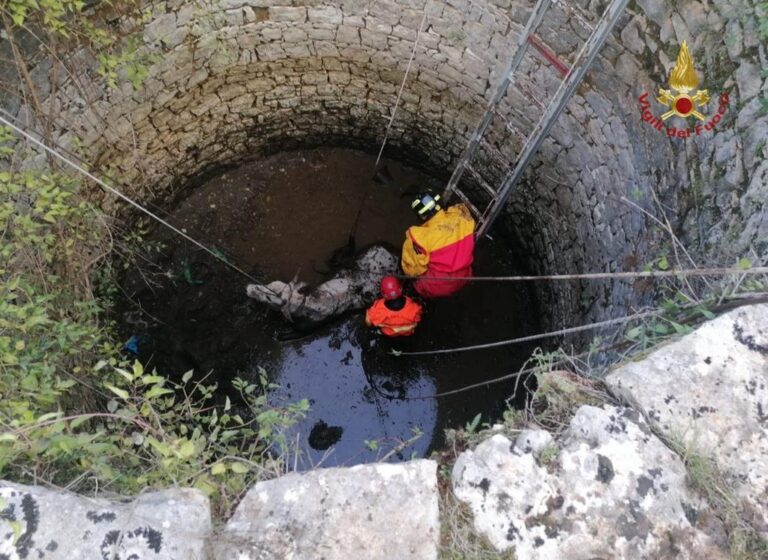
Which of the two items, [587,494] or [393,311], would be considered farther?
[393,311]

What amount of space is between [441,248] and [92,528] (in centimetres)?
326

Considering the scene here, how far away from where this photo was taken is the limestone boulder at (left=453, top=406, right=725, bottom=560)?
6.46 ft

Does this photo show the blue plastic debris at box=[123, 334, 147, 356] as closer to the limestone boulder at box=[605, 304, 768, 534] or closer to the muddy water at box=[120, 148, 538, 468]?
the muddy water at box=[120, 148, 538, 468]

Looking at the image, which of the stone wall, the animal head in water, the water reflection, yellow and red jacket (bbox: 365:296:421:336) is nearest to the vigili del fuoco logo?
the stone wall

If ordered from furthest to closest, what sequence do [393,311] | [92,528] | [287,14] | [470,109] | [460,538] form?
[470,109] → [393,311] → [287,14] → [460,538] → [92,528]

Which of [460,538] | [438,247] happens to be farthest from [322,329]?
[460,538]

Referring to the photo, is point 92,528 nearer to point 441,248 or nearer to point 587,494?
point 587,494

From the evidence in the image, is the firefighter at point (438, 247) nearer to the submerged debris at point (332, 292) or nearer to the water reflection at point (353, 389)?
the submerged debris at point (332, 292)

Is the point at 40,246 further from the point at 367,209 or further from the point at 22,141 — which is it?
the point at 367,209

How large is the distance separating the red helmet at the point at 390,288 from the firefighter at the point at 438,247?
19 cm

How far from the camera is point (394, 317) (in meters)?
4.73

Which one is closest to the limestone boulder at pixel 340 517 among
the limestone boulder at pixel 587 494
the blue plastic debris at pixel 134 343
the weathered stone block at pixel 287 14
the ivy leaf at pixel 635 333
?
the limestone boulder at pixel 587 494

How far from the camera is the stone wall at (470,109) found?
3.22 metres

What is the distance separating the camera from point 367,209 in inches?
226
